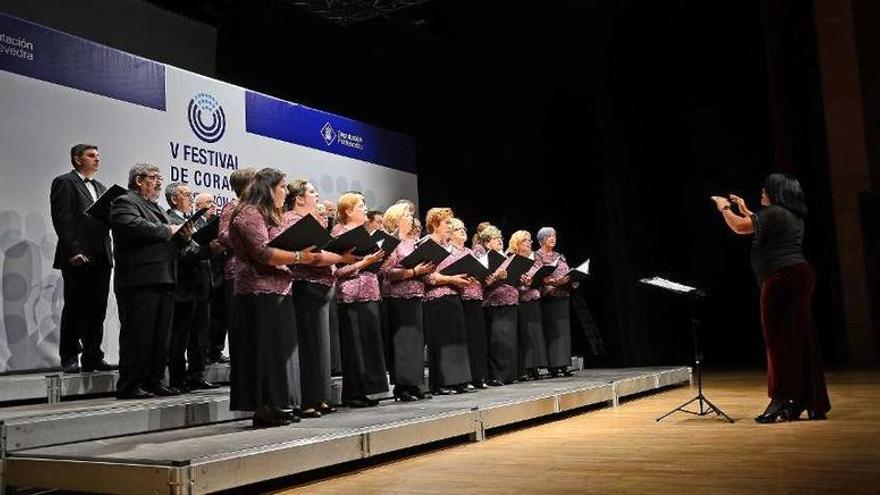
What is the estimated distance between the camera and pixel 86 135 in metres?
5.70

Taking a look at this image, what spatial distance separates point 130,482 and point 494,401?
244 centimetres

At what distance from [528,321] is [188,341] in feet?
8.99

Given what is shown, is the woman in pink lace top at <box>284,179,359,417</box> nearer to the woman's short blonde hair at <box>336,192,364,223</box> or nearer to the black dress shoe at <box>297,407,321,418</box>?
the black dress shoe at <box>297,407,321,418</box>

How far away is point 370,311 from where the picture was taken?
16.1ft

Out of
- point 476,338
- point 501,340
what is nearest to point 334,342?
point 476,338

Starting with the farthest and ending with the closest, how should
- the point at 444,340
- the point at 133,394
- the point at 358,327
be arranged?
1. the point at 444,340
2. the point at 358,327
3. the point at 133,394

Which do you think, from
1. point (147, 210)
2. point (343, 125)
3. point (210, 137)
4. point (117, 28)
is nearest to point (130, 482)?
point (147, 210)

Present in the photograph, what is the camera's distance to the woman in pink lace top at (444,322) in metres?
5.55

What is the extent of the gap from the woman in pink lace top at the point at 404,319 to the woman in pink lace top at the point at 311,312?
2.92ft

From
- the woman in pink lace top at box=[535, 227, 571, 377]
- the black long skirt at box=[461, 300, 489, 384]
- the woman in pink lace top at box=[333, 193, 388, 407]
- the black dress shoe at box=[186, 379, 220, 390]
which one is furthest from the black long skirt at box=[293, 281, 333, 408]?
the woman in pink lace top at box=[535, 227, 571, 377]

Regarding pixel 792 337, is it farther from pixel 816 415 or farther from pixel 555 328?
pixel 555 328

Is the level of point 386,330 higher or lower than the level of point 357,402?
higher

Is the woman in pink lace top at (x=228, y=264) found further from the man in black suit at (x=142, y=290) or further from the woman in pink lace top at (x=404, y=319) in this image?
the woman in pink lace top at (x=404, y=319)

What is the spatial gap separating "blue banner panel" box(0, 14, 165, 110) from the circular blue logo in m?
0.27
